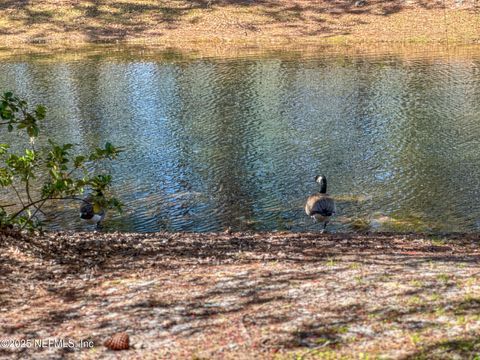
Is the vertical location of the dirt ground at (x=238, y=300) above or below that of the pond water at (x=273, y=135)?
above

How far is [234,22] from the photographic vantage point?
4881 centimetres

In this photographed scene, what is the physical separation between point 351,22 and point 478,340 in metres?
45.4

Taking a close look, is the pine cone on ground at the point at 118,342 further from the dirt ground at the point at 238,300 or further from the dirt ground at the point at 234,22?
the dirt ground at the point at 234,22

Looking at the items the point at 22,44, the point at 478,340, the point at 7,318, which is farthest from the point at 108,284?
the point at 22,44

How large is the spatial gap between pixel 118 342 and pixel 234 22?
44.9 meters

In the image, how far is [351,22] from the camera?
48375 mm

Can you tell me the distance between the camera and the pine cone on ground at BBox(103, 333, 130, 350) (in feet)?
19.5

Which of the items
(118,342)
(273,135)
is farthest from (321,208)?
(273,135)

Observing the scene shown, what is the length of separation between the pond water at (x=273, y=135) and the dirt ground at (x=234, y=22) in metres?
8.66

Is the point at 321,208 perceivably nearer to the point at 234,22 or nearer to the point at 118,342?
the point at 118,342

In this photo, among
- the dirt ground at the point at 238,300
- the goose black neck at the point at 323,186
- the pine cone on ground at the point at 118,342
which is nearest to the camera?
the dirt ground at the point at 238,300

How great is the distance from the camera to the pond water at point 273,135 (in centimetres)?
1520

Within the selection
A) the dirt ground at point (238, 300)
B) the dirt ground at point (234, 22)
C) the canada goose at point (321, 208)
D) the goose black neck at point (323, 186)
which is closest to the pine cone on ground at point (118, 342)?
the dirt ground at point (238, 300)

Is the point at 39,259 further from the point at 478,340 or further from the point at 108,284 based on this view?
the point at 478,340
